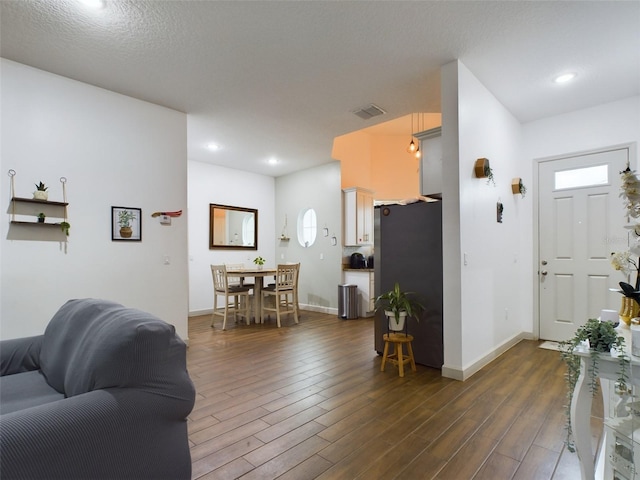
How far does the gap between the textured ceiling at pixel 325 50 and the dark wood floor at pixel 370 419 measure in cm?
289

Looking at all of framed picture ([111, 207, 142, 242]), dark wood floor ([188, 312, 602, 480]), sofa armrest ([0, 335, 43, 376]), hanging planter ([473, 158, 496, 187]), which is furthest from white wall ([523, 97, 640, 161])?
sofa armrest ([0, 335, 43, 376])

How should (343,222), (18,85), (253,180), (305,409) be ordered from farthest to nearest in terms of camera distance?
(253,180) < (343,222) < (18,85) < (305,409)

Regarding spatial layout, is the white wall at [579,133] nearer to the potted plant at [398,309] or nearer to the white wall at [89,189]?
the potted plant at [398,309]

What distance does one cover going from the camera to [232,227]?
6.67 m

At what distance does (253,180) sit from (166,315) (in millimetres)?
3953

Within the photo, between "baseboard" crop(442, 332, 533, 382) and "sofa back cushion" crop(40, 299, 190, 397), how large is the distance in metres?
2.41

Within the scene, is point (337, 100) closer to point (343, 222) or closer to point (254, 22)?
point (254, 22)

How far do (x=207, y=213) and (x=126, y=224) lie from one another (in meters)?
2.73

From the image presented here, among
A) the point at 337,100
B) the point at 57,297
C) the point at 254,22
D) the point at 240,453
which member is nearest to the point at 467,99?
the point at 337,100

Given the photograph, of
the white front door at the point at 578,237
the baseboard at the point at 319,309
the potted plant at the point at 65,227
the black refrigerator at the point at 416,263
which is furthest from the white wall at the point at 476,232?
the potted plant at the point at 65,227

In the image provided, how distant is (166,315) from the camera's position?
12.6 feet

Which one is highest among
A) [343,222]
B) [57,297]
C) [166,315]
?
[343,222]

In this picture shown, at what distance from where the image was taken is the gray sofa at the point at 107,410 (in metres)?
1.00

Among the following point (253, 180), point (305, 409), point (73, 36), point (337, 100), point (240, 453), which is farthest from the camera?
point (253, 180)
